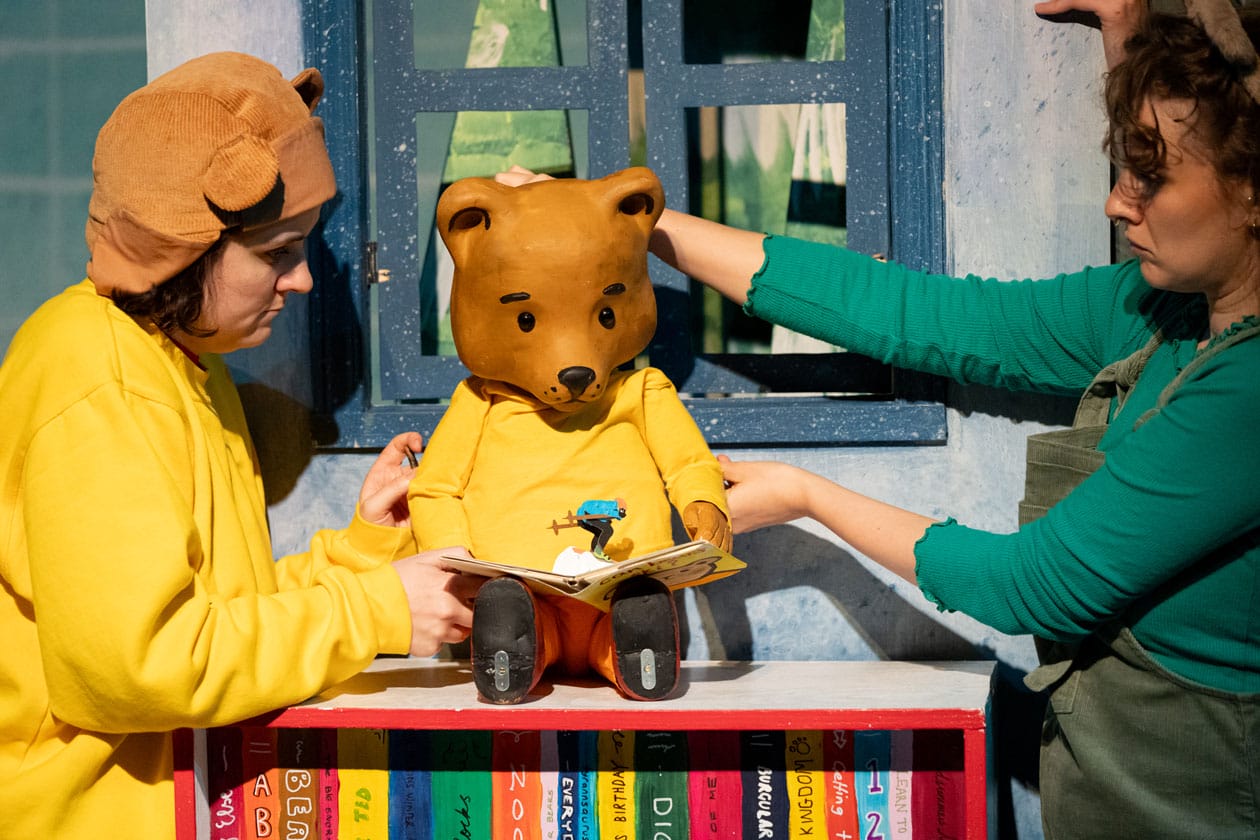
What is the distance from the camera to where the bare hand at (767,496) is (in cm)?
201

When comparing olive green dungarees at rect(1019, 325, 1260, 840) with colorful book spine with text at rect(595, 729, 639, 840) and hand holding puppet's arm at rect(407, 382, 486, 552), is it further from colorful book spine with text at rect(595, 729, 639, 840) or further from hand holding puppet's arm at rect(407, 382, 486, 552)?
hand holding puppet's arm at rect(407, 382, 486, 552)

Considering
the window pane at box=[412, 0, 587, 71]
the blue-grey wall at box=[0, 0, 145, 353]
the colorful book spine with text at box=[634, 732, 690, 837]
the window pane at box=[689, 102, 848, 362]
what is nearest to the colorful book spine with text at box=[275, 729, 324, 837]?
the colorful book spine with text at box=[634, 732, 690, 837]

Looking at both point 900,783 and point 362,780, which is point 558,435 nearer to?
point 362,780

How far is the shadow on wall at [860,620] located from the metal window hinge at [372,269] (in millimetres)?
781

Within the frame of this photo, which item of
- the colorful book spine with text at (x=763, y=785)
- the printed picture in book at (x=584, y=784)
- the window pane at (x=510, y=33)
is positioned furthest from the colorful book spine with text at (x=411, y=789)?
the window pane at (x=510, y=33)

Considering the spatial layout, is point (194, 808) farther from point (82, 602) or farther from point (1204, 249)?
point (1204, 249)

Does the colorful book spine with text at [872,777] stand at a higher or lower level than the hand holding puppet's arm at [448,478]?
lower

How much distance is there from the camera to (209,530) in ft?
5.96

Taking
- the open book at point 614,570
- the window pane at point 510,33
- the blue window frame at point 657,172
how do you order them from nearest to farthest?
1. the open book at point 614,570
2. the blue window frame at point 657,172
3. the window pane at point 510,33

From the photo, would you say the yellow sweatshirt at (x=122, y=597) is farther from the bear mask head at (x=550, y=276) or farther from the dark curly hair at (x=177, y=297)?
the bear mask head at (x=550, y=276)

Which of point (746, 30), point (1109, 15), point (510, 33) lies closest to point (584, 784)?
point (1109, 15)

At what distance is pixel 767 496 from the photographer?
2010 millimetres

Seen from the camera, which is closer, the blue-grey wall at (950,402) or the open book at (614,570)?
the open book at (614,570)

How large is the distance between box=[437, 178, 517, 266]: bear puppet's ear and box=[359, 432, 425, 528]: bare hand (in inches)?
15.0
